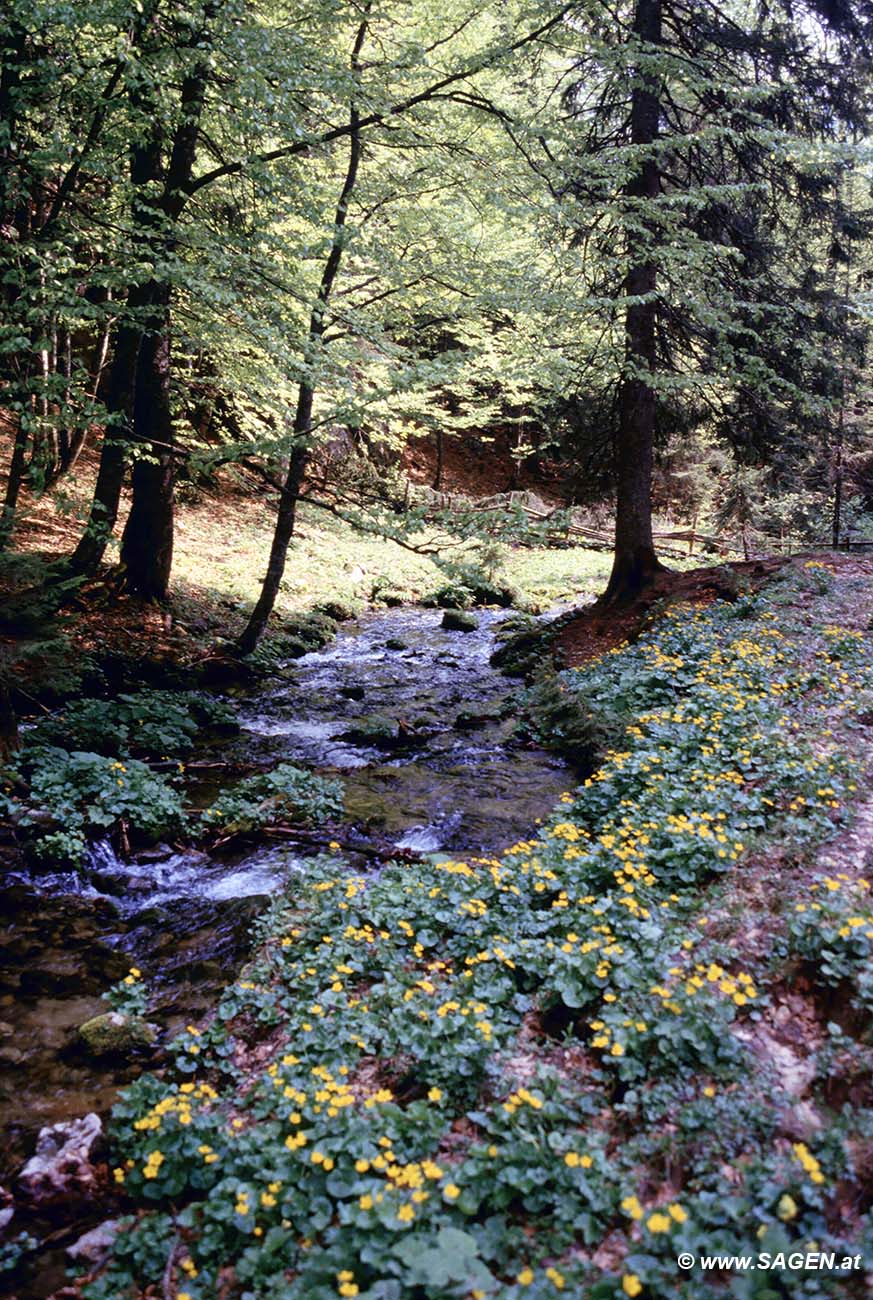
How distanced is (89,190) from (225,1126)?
33.4 ft

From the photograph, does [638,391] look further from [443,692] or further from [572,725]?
[572,725]

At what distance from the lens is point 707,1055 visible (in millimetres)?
3064

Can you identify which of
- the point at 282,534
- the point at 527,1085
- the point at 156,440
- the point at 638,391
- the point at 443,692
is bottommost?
the point at 443,692

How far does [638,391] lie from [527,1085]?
10633 mm

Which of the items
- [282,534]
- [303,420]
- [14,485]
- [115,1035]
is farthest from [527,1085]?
[303,420]

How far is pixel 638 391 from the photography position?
1145 cm

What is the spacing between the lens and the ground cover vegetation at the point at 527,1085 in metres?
2.49

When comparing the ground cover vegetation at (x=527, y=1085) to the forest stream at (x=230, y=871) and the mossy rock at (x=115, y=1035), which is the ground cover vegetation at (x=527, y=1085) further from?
the forest stream at (x=230, y=871)

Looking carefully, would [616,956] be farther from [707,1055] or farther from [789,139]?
[789,139]

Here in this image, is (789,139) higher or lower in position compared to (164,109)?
higher

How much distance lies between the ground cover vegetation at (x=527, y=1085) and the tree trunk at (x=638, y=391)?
7073 millimetres

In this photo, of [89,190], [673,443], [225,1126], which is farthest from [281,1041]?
[673,443]

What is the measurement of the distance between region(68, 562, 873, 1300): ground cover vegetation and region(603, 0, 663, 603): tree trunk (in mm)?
7073

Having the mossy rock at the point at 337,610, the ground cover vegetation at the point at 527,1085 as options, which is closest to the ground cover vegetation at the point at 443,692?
the ground cover vegetation at the point at 527,1085
